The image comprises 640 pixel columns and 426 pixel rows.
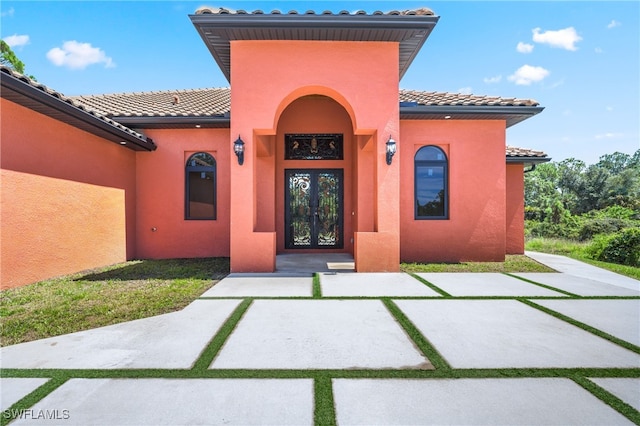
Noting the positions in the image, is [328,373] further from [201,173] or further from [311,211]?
[201,173]

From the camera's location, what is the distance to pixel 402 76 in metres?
7.92

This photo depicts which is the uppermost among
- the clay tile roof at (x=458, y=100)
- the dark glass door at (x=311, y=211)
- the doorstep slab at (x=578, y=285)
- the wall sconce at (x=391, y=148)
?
the clay tile roof at (x=458, y=100)

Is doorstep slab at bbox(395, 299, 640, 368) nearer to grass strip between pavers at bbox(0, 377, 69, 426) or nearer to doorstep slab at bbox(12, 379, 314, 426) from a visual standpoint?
doorstep slab at bbox(12, 379, 314, 426)

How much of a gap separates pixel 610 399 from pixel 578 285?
14.0 feet

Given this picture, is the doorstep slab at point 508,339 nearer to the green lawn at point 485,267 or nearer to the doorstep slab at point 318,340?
the doorstep slab at point 318,340

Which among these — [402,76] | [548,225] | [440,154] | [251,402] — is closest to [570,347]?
[251,402]

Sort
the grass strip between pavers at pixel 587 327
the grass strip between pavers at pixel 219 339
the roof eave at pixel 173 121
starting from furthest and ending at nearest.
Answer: the roof eave at pixel 173 121, the grass strip between pavers at pixel 587 327, the grass strip between pavers at pixel 219 339

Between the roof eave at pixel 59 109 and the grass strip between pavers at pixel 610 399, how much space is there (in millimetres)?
7630

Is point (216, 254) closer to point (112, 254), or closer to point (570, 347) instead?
point (112, 254)

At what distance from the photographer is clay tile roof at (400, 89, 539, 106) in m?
7.84

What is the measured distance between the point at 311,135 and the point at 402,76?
3.10 m

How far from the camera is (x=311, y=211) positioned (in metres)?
9.23

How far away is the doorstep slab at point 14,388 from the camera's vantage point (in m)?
2.03

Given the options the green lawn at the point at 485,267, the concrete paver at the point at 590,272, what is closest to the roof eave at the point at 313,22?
the green lawn at the point at 485,267
